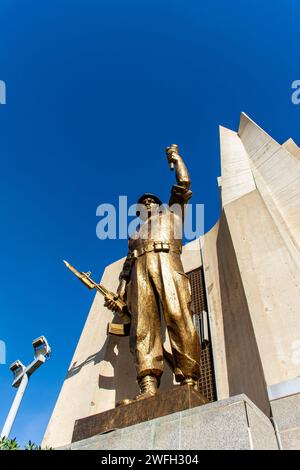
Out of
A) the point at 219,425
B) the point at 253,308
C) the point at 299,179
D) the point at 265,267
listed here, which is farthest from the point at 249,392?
the point at 299,179

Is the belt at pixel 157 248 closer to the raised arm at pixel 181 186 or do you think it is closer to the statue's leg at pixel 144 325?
the statue's leg at pixel 144 325

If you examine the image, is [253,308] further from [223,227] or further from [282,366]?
[223,227]

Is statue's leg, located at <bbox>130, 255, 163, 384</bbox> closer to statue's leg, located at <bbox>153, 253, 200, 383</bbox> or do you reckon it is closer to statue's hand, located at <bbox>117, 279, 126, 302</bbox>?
statue's leg, located at <bbox>153, 253, 200, 383</bbox>

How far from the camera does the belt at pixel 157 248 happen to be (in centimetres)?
577

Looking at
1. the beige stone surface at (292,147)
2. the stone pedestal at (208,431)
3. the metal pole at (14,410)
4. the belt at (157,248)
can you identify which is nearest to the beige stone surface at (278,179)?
the beige stone surface at (292,147)

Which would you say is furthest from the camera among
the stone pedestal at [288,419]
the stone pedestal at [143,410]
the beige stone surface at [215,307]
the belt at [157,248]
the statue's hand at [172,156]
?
the statue's hand at [172,156]

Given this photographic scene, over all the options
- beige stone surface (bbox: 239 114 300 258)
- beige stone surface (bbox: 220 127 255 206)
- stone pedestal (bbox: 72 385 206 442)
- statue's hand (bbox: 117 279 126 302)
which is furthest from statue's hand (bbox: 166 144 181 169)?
stone pedestal (bbox: 72 385 206 442)

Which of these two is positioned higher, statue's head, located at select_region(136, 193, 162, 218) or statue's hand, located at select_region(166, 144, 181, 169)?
statue's hand, located at select_region(166, 144, 181, 169)

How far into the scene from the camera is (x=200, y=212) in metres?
9.22

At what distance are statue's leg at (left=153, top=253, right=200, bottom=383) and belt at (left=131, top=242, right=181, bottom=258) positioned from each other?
83 millimetres

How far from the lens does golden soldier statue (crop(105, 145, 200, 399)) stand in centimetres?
460

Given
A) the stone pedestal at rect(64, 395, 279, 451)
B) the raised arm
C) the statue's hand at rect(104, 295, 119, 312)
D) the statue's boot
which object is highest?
the raised arm

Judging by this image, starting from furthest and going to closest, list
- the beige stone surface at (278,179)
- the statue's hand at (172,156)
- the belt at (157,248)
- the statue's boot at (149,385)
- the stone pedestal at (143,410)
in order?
the beige stone surface at (278,179), the statue's hand at (172,156), the belt at (157,248), the statue's boot at (149,385), the stone pedestal at (143,410)

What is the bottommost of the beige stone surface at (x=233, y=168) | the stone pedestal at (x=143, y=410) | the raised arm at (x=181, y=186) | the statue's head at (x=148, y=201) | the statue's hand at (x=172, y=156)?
the stone pedestal at (x=143, y=410)
